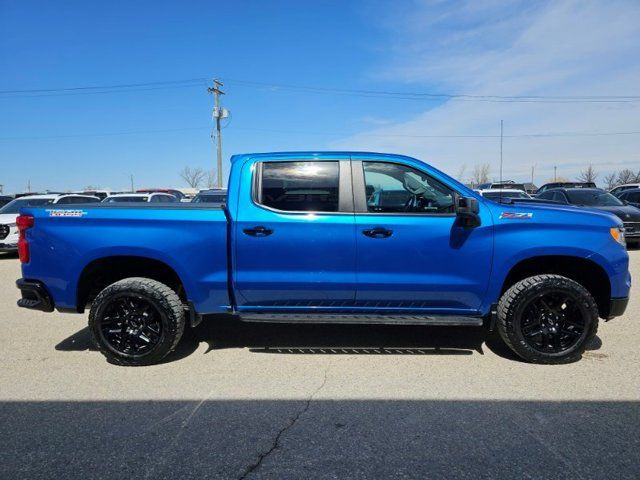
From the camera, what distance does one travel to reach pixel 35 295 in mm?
4168

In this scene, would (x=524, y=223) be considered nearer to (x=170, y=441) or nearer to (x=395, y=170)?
(x=395, y=170)

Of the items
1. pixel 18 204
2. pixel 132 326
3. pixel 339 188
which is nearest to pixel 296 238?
pixel 339 188

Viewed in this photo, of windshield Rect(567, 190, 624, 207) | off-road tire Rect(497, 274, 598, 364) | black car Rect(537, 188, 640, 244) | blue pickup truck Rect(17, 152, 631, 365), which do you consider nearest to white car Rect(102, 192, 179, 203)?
blue pickup truck Rect(17, 152, 631, 365)

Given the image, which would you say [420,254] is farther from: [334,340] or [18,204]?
[18,204]

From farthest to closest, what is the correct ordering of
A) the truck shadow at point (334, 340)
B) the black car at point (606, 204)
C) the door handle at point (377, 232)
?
the black car at point (606, 204), the truck shadow at point (334, 340), the door handle at point (377, 232)

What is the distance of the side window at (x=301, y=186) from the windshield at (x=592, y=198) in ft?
33.5

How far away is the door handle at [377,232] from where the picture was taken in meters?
3.96

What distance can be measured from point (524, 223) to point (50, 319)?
5.72 metres

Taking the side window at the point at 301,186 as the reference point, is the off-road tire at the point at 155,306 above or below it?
below

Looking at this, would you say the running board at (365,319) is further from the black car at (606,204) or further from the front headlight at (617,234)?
the black car at (606,204)

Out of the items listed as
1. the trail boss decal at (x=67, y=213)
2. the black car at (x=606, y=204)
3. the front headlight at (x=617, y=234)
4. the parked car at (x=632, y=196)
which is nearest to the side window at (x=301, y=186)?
the trail boss decal at (x=67, y=213)

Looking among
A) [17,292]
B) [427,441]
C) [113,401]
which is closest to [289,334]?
[113,401]

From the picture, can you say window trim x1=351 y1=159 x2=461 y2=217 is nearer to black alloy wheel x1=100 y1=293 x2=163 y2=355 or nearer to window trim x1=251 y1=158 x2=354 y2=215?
window trim x1=251 y1=158 x2=354 y2=215

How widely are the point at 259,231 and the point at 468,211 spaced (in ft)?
5.94
